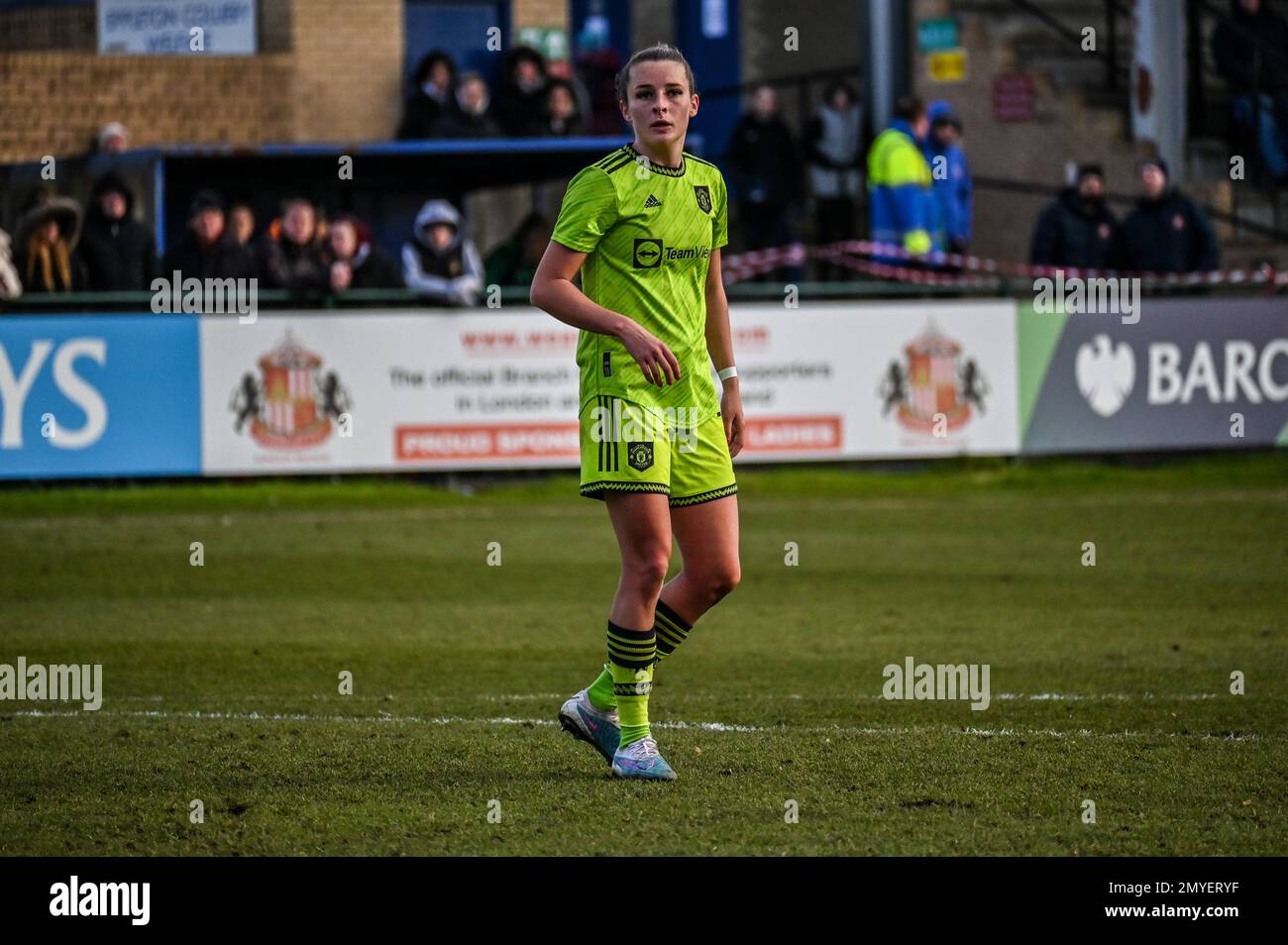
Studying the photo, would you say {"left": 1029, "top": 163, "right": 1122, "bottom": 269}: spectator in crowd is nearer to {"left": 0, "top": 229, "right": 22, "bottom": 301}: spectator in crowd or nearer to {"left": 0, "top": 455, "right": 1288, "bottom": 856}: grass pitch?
{"left": 0, "top": 455, "right": 1288, "bottom": 856}: grass pitch

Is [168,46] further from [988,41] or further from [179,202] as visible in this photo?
[988,41]

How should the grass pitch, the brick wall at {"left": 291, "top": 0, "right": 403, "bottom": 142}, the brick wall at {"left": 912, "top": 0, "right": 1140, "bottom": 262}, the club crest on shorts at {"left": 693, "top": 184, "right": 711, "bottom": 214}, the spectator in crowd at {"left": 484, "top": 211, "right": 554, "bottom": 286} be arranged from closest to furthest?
1. the grass pitch
2. the club crest on shorts at {"left": 693, "top": 184, "right": 711, "bottom": 214}
3. the spectator in crowd at {"left": 484, "top": 211, "right": 554, "bottom": 286}
4. the brick wall at {"left": 291, "top": 0, "right": 403, "bottom": 142}
5. the brick wall at {"left": 912, "top": 0, "right": 1140, "bottom": 262}

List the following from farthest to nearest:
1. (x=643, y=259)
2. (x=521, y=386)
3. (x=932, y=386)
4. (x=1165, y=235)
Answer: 1. (x=1165, y=235)
2. (x=932, y=386)
3. (x=521, y=386)
4. (x=643, y=259)

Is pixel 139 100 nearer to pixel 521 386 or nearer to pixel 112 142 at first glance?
pixel 112 142

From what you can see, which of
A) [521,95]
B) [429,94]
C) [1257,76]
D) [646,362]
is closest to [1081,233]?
[1257,76]

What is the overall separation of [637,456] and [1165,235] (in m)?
15.0

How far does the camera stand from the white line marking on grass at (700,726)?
8.07 m

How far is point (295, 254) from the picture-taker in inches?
734

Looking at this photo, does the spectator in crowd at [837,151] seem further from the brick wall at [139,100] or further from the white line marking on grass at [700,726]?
the white line marking on grass at [700,726]

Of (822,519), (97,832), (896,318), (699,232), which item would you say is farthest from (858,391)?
(97,832)

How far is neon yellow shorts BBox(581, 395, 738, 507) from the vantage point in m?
6.90

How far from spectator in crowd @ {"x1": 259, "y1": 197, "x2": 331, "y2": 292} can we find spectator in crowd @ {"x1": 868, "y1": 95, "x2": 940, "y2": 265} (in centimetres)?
548

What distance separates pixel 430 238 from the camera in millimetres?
18906

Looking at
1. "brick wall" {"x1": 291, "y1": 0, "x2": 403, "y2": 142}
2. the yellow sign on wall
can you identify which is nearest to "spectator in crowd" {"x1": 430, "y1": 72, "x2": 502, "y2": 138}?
"brick wall" {"x1": 291, "y1": 0, "x2": 403, "y2": 142}
